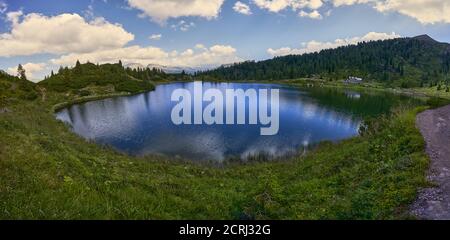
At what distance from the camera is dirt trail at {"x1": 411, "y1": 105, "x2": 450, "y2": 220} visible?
10.8 m

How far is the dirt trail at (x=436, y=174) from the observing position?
424 inches

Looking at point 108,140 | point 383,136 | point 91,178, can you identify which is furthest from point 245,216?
point 108,140

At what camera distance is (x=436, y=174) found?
551 inches

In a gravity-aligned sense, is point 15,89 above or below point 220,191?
above

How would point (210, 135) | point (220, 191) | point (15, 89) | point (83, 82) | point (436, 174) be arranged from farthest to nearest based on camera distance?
1. point (83, 82)
2. point (15, 89)
3. point (210, 135)
4. point (220, 191)
5. point (436, 174)

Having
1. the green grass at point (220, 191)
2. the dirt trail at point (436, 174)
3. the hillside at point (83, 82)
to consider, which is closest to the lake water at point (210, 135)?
the green grass at point (220, 191)

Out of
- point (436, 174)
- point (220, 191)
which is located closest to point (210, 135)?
point (220, 191)

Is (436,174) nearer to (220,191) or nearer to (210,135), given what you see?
(220,191)

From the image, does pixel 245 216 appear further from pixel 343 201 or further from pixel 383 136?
pixel 383 136

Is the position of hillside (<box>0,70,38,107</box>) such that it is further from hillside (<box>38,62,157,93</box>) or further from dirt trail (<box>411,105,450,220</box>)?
dirt trail (<box>411,105,450,220</box>)

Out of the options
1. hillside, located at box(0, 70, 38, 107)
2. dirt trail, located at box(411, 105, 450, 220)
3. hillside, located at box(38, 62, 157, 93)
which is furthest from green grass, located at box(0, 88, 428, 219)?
hillside, located at box(38, 62, 157, 93)

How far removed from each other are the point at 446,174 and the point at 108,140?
4399cm

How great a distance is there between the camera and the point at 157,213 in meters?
12.6
